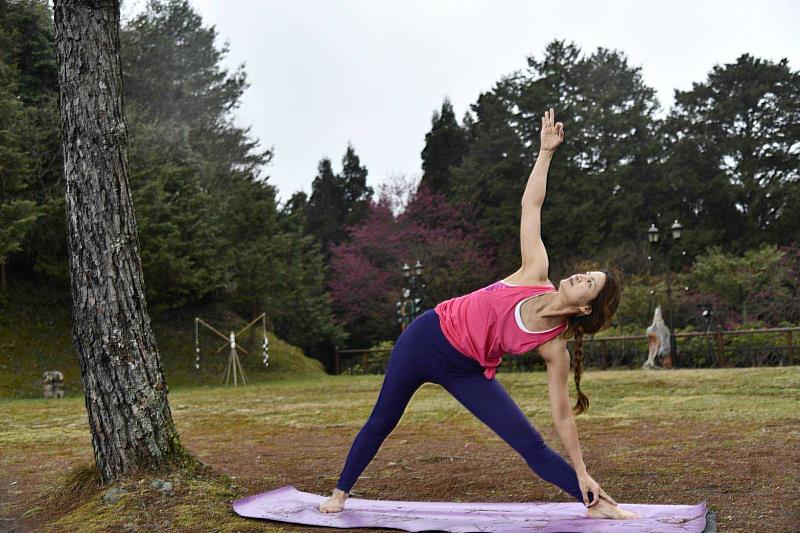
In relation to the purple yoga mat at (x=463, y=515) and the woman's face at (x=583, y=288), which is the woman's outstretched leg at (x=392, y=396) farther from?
the woman's face at (x=583, y=288)

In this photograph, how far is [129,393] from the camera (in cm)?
432

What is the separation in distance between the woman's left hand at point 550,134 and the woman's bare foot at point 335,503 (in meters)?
1.95

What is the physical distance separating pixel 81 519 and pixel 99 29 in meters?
2.64

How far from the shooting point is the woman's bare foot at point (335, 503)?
3910 millimetres

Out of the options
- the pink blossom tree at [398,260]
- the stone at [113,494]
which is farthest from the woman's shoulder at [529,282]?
the pink blossom tree at [398,260]

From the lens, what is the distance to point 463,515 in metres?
3.76

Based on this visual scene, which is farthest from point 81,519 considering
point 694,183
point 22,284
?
point 694,183

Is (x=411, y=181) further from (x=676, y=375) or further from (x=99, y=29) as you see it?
(x=99, y=29)

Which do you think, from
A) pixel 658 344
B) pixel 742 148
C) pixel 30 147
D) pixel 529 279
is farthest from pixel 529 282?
pixel 742 148

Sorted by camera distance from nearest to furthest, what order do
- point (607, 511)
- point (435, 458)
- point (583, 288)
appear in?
1. point (583, 288)
2. point (607, 511)
3. point (435, 458)

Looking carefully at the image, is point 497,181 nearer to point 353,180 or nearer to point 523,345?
point 353,180

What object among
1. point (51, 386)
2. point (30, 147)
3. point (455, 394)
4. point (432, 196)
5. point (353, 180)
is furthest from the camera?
point (353, 180)

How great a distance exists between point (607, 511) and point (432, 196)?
27617 mm

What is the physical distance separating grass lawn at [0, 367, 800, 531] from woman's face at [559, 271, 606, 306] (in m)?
1.13
